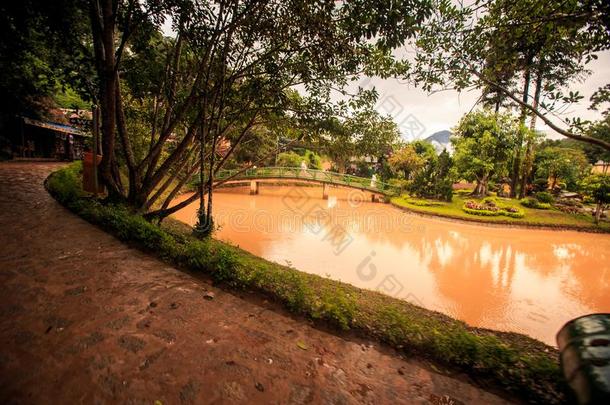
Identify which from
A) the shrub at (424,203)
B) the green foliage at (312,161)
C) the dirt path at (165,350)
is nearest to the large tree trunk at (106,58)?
the dirt path at (165,350)

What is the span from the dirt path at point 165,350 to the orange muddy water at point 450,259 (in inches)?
182

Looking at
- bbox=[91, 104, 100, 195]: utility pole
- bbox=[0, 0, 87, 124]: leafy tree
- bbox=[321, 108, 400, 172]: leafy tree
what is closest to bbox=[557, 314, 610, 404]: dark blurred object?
bbox=[321, 108, 400, 172]: leafy tree

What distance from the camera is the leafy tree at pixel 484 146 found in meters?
22.0

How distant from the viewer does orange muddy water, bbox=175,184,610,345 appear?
7.64 m

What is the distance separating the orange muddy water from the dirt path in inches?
182

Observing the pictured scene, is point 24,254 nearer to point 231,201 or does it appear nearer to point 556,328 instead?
point 556,328

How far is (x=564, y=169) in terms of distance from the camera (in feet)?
90.7

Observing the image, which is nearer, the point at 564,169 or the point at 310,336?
the point at 310,336

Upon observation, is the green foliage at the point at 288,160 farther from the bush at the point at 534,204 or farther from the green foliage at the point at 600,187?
the green foliage at the point at 600,187

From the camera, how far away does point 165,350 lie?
2.57 m

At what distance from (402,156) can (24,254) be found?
30397 millimetres

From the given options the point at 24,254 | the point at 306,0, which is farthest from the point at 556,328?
the point at 24,254

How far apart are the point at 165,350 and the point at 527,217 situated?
73.6ft

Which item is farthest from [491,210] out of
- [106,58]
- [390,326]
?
[106,58]
